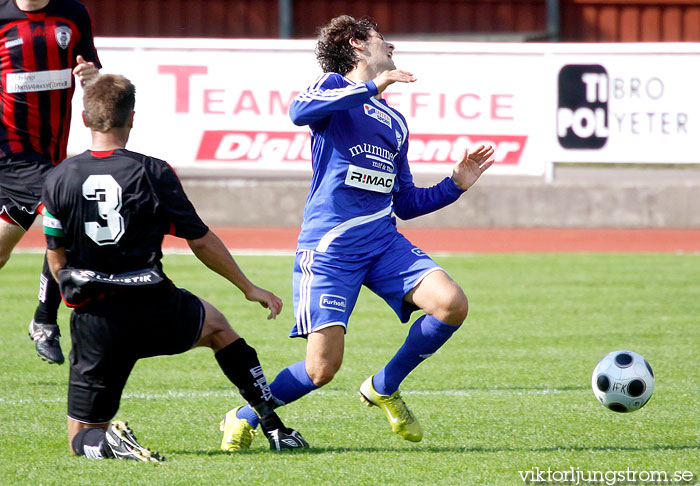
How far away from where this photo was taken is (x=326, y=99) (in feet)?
15.2

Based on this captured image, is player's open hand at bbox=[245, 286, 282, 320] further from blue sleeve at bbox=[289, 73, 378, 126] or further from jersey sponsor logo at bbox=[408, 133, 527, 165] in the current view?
jersey sponsor logo at bbox=[408, 133, 527, 165]

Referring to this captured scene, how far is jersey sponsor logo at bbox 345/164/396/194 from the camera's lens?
490 cm

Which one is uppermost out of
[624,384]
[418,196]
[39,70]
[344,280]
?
[39,70]

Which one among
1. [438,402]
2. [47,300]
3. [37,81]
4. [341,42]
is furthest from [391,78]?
[47,300]

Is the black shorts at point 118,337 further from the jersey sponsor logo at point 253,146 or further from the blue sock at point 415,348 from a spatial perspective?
the jersey sponsor logo at point 253,146

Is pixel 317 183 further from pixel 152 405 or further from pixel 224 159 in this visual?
pixel 224 159

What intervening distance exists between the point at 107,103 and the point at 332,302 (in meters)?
1.40

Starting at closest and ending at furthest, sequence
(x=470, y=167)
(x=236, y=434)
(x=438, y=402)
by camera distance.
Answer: (x=236, y=434)
(x=470, y=167)
(x=438, y=402)

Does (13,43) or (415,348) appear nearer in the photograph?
(415,348)

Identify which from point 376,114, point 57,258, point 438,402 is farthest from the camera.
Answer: point 438,402

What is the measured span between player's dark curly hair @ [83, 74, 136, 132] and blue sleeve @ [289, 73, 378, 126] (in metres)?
0.83

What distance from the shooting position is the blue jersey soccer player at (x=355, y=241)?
4734mm

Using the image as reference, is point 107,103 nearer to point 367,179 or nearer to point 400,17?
point 367,179

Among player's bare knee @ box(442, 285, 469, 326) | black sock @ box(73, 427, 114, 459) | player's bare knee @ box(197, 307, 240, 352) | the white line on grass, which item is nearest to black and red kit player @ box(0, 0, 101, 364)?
the white line on grass
